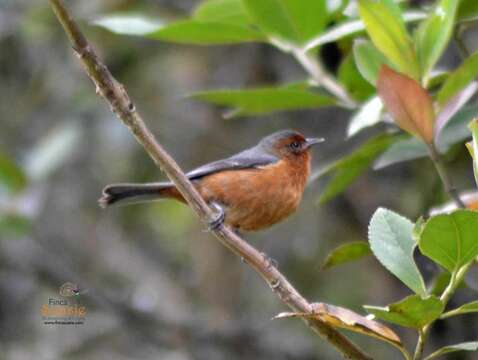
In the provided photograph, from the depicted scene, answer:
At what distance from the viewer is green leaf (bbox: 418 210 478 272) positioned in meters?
2.15

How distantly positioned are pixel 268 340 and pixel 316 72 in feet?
9.26

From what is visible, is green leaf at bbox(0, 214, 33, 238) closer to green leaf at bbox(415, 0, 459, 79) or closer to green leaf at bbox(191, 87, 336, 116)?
green leaf at bbox(191, 87, 336, 116)

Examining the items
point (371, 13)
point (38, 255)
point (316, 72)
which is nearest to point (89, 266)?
point (38, 255)

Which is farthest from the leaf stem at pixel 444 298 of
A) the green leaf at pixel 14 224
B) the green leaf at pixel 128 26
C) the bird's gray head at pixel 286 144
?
the green leaf at pixel 14 224

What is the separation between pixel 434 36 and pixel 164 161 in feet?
3.86

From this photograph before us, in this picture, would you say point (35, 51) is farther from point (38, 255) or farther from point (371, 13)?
point (371, 13)

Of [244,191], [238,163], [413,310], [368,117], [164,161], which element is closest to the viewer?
[413,310]

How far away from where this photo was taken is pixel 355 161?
3.44 meters

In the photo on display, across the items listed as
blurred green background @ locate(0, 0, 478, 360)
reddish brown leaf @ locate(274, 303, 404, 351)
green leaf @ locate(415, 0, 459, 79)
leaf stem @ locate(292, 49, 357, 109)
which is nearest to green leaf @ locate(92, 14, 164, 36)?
leaf stem @ locate(292, 49, 357, 109)

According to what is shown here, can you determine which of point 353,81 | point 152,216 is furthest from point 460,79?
point 152,216

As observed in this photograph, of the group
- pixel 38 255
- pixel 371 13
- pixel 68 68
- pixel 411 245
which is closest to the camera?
pixel 411 245

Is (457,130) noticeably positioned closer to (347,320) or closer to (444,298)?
(444,298)

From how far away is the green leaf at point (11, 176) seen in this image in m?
5.25

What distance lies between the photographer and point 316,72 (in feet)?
12.4
